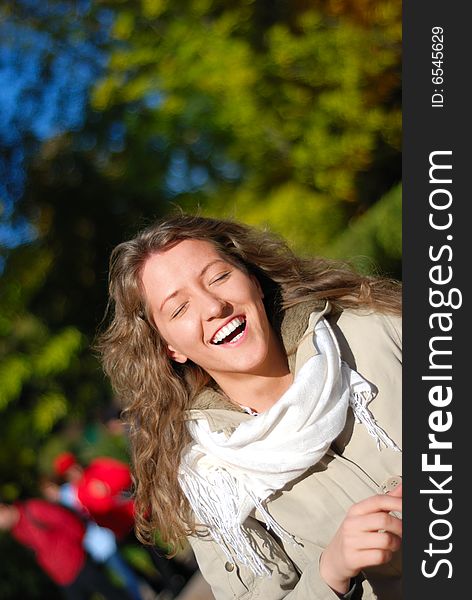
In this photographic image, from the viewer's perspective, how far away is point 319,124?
7141mm

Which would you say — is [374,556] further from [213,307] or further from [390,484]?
[213,307]

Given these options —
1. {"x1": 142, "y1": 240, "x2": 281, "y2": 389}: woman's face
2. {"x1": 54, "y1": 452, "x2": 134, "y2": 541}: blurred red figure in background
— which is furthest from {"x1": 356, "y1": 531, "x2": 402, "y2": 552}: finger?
{"x1": 54, "y1": 452, "x2": 134, "y2": 541}: blurred red figure in background

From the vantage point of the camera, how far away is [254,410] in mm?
2045

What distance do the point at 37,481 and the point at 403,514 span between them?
661 cm

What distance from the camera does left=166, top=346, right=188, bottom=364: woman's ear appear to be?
6.81 ft

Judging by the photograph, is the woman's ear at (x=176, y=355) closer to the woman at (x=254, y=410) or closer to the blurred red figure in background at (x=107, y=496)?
the woman at (x=254, y=410)

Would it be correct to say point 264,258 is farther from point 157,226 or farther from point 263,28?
point 263,28

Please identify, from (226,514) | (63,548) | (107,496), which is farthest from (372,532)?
(63,548)

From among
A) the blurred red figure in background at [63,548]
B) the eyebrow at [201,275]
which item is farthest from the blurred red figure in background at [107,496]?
the eyebrow at [201,275]

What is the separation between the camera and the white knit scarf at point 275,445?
1876 millimetres

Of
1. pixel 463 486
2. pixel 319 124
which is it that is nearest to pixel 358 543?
pixel 463 486

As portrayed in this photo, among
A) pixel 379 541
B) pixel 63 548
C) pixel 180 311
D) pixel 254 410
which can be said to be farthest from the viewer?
pixel 63 548

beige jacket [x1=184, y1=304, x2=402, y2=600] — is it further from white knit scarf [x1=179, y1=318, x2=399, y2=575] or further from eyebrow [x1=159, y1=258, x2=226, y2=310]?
eyebrow [x1=159, y1=258, x2=226, y2=310]

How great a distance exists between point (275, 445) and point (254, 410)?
6.6 inches
